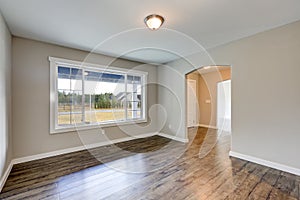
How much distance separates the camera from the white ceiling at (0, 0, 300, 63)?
7.03ft

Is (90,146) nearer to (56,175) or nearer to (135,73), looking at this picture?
(56,175)

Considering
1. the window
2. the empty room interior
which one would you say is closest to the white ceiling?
the empty room interior

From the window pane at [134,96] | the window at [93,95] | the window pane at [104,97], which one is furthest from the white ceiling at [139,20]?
the window pane at [134,96]

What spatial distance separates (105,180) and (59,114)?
2101 millimetres

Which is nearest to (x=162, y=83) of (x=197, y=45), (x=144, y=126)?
(x=144, y=126)

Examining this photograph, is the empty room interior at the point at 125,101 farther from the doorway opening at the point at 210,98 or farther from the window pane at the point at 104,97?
the doorway opening at the point at 210,98

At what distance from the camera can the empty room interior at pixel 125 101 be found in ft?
7.34

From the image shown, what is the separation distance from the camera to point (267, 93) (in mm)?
2945

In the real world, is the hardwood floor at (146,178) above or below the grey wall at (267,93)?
below

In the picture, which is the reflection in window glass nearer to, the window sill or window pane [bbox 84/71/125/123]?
window pane [bbox 84/71/125/123]

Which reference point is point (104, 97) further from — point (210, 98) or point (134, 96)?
point (210, 98)

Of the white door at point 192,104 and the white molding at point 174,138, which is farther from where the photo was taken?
the white door at point 192,104

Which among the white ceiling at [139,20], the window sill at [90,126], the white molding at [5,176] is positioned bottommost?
the white molding at [5,176]

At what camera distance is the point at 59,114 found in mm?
3709
